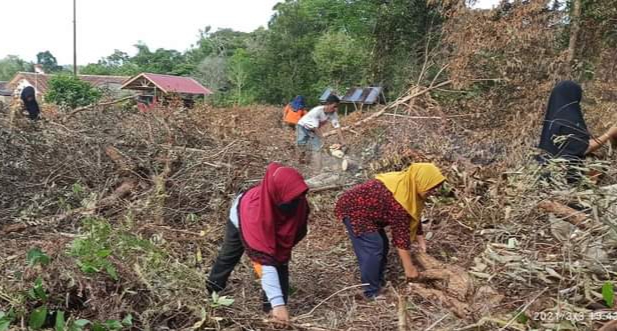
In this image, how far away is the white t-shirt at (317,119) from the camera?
7250 mm

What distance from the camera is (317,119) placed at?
7312 millimetres

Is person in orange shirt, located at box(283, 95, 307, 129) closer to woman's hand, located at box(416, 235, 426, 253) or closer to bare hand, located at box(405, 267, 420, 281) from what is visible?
woman's hand, located at box(416, 235, 426, 253)

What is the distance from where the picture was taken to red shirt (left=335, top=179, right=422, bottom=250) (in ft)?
11.2

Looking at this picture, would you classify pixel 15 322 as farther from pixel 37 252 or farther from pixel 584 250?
pixel 584 250

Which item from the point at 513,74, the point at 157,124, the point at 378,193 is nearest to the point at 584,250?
the point at 378,193

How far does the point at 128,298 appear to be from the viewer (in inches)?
101

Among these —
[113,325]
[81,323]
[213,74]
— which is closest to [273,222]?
[113,325]

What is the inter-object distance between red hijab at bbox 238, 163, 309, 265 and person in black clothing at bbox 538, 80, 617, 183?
2006mm

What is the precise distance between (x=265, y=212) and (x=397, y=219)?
3.05ft

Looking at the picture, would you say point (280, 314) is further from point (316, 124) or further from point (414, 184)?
point (316, 124)

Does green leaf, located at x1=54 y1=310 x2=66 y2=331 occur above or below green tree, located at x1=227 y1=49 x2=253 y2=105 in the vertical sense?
below

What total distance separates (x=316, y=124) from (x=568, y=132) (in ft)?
11.8

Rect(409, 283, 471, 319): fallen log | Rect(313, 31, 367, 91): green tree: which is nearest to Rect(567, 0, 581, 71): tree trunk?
Rect(409, 283, 471, 319): fallen log
